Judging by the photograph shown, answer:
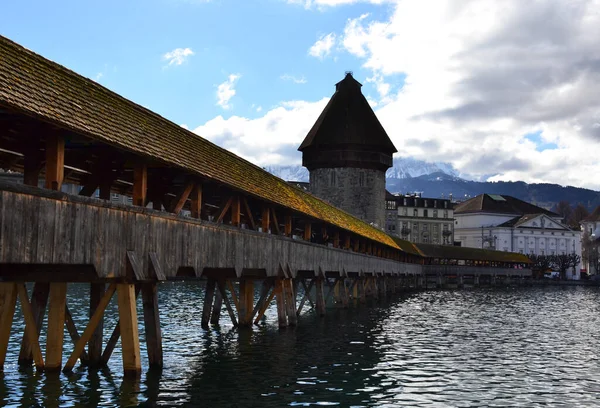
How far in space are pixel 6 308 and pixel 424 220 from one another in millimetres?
122375

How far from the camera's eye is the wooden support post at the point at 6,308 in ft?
51.1

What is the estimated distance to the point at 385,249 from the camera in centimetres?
5850

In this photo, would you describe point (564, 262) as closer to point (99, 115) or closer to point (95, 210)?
point (99, 115)

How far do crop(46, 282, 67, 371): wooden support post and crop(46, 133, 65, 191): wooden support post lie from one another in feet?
10.0

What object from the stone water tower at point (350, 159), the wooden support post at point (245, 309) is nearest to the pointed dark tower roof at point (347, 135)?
the stone water tower at point (350, 159)

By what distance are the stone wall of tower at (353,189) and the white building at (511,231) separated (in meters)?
66.0

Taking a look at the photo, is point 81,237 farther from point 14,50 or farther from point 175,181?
point 175,181

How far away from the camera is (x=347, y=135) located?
250 ft

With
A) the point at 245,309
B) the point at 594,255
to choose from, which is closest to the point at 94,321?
the point at 245,309

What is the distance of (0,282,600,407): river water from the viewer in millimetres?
14484

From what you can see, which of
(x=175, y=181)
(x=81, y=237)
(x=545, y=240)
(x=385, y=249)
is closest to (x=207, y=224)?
(x=175, y=181)

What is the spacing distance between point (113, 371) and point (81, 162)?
196 inches

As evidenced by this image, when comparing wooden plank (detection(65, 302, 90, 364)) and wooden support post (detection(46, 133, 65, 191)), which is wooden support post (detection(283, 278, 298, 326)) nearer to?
wooden plank (detection(65, 302, 90, 364))

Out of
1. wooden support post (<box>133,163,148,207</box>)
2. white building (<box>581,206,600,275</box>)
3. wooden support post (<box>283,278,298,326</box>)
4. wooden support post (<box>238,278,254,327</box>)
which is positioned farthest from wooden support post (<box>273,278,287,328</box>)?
white building (<box>581,206,600,275</box>)
